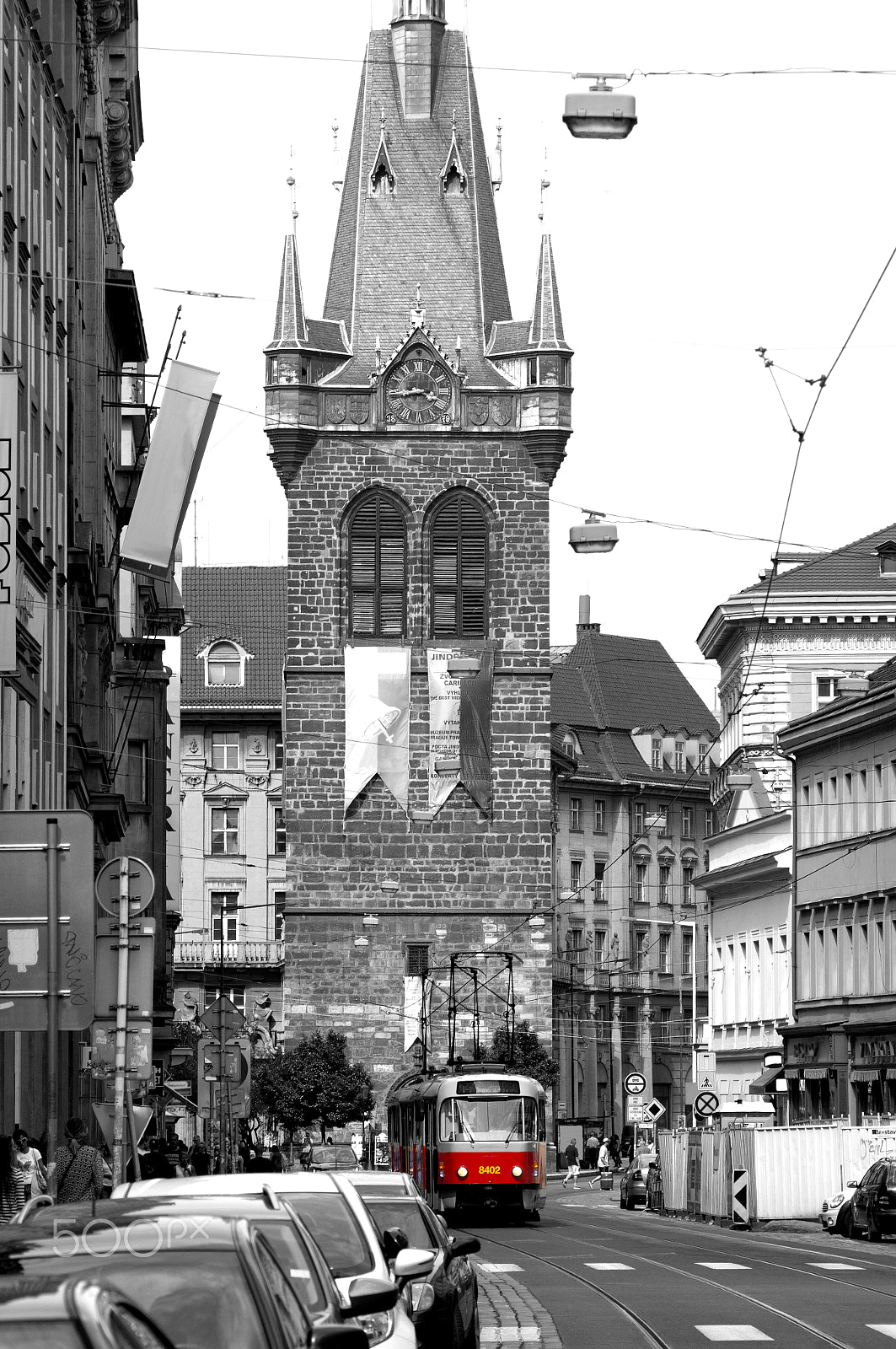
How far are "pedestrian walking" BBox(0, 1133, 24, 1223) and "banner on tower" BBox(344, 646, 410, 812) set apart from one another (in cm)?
5171

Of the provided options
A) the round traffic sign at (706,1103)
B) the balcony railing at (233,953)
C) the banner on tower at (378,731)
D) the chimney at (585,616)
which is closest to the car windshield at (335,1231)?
the round traffic sign at (706,1103)

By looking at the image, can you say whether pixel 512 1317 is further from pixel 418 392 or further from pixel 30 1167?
pixel 418 392

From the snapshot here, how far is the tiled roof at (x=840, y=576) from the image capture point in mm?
Result: 69562

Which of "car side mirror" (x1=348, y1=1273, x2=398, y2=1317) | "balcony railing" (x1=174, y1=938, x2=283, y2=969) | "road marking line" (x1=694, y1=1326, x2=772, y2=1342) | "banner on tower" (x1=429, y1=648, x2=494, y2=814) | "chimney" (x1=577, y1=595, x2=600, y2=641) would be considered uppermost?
"chimney" (x1=577, y1=595, x2=600, y2=641)

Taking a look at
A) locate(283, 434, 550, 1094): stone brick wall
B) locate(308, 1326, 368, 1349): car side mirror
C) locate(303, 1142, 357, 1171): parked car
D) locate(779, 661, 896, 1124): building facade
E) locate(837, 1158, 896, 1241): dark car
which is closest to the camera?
locate(308, 1326, 368, 1349): car side mirror

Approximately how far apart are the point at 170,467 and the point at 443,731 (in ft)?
153

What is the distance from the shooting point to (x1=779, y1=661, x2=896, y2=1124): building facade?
2117 inches

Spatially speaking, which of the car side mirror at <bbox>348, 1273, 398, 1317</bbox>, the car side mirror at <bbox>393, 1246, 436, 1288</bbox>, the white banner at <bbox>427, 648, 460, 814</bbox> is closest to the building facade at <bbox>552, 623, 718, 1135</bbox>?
the white banner at <bbox>427, 648, 460, 814</bbox>

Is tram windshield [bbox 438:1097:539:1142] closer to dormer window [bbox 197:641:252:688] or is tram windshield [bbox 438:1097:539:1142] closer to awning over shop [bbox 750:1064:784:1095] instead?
awning over shop [bbox 750:1064:784:1095]

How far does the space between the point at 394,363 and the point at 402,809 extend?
12.7 metres

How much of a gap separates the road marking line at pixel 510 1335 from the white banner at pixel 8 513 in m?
6.43

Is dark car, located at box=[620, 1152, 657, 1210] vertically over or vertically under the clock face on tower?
under

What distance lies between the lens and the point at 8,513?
69.2ft

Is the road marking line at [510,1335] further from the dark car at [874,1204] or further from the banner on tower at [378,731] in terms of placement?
the banner on tower at [378,731]
